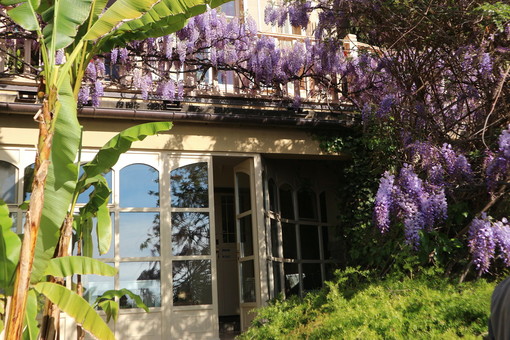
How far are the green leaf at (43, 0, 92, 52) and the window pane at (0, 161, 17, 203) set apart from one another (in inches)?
124

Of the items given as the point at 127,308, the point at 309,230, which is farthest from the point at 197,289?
the point at 309,230

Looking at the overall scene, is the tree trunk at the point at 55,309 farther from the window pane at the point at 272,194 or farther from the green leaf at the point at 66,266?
the window pane at the point at 272,194

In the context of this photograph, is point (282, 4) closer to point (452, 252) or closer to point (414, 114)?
point (414, 114)

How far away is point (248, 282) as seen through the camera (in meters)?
7.79

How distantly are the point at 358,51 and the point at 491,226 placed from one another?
311cm

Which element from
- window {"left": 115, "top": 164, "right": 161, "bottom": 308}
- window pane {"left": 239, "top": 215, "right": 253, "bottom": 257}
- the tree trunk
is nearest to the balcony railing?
window {"left": 115, "top": 164, "right": 161, "bottom": 308}

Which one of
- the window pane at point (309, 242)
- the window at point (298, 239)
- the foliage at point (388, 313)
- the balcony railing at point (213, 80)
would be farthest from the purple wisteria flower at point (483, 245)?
the balcony railing at point (213, 80)

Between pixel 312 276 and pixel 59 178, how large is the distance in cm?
531

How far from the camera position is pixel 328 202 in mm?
8906

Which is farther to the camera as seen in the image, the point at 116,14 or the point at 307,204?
the point at 307,204

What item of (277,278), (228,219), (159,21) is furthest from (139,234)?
(159,21)

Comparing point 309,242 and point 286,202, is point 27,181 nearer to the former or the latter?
point 286,202

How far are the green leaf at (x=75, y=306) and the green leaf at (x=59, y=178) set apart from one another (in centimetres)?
15

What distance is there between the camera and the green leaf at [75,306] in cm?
378
